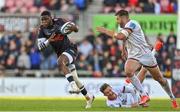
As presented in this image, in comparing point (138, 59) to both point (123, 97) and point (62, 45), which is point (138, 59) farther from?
point (62, 45)

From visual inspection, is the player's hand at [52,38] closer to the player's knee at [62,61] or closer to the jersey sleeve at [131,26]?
the player's knee at [62,61]

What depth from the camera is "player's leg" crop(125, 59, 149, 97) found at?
16.6 meters

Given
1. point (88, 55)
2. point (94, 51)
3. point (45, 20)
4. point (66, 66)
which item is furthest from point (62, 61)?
point (94, 51)

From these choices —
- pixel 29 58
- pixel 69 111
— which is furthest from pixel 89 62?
pixel 69 111

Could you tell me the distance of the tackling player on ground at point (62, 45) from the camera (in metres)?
16.9

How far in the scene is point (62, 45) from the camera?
17.4m

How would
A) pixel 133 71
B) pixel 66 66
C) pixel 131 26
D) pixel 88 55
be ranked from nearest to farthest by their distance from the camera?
pixel 131 26 < pixel 133 71 < pixel 66 66 < pixel 88 55

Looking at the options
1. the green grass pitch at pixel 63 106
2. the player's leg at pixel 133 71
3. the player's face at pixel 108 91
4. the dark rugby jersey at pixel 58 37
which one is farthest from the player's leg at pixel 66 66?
the player's leg at pixel 133 71

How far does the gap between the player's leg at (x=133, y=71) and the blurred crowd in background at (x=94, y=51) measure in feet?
30.9

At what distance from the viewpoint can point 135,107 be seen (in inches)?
664

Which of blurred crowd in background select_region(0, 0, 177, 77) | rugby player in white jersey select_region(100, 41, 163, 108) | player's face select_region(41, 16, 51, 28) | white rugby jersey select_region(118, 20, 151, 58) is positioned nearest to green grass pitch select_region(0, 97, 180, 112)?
rugby player in white jersey select_region(100, 41, 163, 108)

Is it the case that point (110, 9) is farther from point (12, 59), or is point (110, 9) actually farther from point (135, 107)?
point (135, 107)

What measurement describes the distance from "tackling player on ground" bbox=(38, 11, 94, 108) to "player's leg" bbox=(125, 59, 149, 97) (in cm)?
110

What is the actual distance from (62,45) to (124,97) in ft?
6.50
